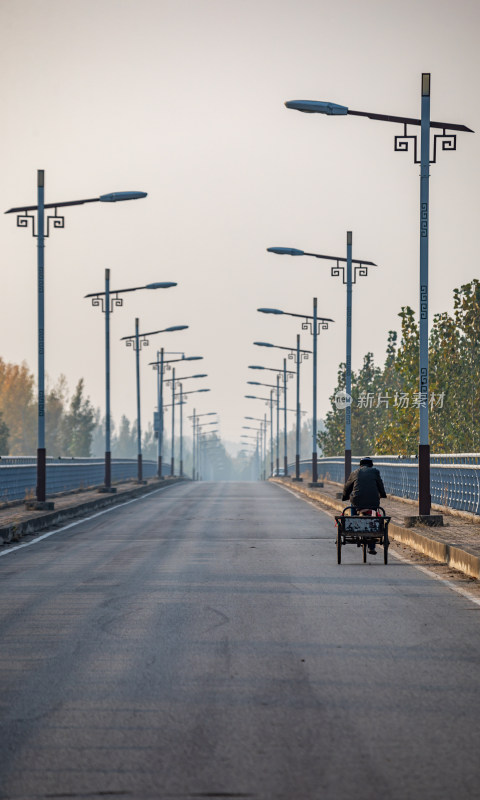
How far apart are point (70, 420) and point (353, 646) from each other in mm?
153535

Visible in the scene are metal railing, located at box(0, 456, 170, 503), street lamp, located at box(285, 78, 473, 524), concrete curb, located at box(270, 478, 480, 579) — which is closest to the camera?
concrete curb, located at box(270, 478, 480, 579)

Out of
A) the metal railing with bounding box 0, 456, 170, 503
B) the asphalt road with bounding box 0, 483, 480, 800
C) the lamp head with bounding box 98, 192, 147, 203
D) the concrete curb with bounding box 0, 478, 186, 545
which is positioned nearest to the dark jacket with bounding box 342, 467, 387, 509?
the asphalt road with bounding box 0, 483, 480, 800

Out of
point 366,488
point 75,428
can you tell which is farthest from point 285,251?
point 75,428

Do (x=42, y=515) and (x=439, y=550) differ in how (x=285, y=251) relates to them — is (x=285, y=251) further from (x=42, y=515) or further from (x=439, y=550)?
(x=439, y=550)

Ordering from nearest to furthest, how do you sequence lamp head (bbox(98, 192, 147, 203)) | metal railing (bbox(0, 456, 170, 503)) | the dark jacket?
1. the dark jacket
2. lamp head (bbox(98, 192, 147, 203))
3. metal railing (bbox(0, 456, 170, 503))

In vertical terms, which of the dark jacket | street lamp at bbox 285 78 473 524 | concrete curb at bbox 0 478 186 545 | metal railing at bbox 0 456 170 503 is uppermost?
street lamp at bbox 285 78 473 524

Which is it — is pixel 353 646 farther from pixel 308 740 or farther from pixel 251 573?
pixel 251 573

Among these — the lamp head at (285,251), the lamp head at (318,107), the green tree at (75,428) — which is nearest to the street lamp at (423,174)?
the lamp head at (318,107)

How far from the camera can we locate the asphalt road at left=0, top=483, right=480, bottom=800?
5.84 meters

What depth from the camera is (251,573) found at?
15.2 m

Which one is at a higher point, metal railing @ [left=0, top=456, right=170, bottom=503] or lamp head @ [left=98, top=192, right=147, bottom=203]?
lamp head @ [left=98, top=192, right=147, bottom=203]

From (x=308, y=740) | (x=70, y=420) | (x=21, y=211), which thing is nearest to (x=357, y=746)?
(x=308, y=740)

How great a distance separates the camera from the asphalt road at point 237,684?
5840 mm

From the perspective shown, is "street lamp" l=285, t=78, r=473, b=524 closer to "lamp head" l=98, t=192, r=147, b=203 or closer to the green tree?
"lamp head" l=98, t=192, r=147, b=203
